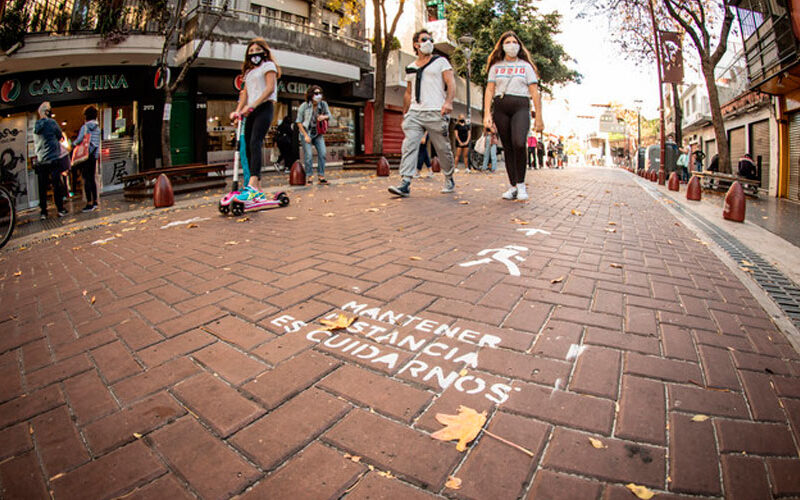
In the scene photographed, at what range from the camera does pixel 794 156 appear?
45.0ft

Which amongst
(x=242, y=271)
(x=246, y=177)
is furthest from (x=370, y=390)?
(x=246, y=177)

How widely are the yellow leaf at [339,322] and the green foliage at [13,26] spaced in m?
15.7

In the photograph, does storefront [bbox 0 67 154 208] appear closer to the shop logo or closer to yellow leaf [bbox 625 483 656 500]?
the shop logo

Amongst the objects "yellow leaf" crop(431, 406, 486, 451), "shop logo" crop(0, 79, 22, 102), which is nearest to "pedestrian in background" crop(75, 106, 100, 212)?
"shop logo" crop(0, 79, 22, 102)

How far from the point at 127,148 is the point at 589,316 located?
718 inches

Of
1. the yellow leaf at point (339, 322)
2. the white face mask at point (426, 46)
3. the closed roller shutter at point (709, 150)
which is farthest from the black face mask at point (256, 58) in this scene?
the closed roller shutter at point (709, 150)

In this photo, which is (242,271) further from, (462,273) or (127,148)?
(127,148)

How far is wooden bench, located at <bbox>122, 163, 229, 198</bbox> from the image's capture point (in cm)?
975

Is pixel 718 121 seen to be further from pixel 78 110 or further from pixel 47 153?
pixel 78 110

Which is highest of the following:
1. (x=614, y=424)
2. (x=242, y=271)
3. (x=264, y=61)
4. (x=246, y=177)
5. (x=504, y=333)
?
(x=264, y=61)

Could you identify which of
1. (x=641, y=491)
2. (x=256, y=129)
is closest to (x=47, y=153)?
(x=256, y=129)

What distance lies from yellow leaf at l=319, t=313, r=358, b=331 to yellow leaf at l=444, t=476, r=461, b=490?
1100 mm

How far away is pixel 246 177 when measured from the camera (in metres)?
5.90

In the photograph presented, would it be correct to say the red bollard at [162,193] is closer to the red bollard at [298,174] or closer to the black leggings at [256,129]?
the red bollard at [298,174]
